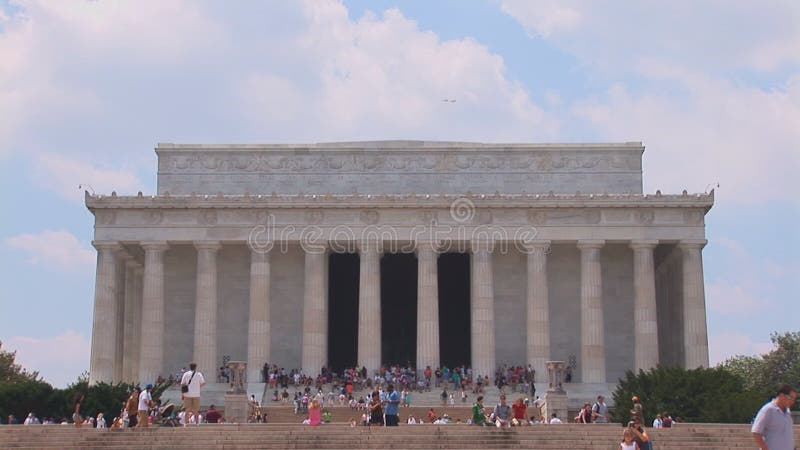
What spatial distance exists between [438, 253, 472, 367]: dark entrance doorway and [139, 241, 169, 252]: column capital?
1639cm

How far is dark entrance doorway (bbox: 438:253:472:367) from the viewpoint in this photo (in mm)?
76312

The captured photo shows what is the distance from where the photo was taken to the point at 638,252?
7106 centimetres

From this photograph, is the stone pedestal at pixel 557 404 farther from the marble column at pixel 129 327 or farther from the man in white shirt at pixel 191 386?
the marble column at pixel 129 327

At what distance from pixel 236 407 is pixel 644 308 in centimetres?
2466

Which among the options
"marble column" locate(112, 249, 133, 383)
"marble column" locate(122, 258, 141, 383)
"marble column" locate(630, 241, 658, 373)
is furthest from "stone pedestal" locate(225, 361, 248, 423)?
"marble column" locate(630, 241, 658, 373)

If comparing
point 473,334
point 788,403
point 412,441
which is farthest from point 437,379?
point 788,403

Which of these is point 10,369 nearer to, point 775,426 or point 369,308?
point 369,308

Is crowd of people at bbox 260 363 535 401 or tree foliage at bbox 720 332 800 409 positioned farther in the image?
tree foliage at bbox 720 332 800 409

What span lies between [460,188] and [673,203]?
12.0m

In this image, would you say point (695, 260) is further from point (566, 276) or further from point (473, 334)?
point (473, 334)

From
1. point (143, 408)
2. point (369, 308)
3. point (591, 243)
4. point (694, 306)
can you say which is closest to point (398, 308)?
point (369, 308)

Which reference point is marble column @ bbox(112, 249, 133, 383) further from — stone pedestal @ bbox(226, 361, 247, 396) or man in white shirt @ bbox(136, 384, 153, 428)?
man in white shirt @ bbox(136, 384, 153, 428)

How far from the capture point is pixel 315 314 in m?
70.6

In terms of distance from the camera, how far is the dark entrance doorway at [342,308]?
7675 centimetres
